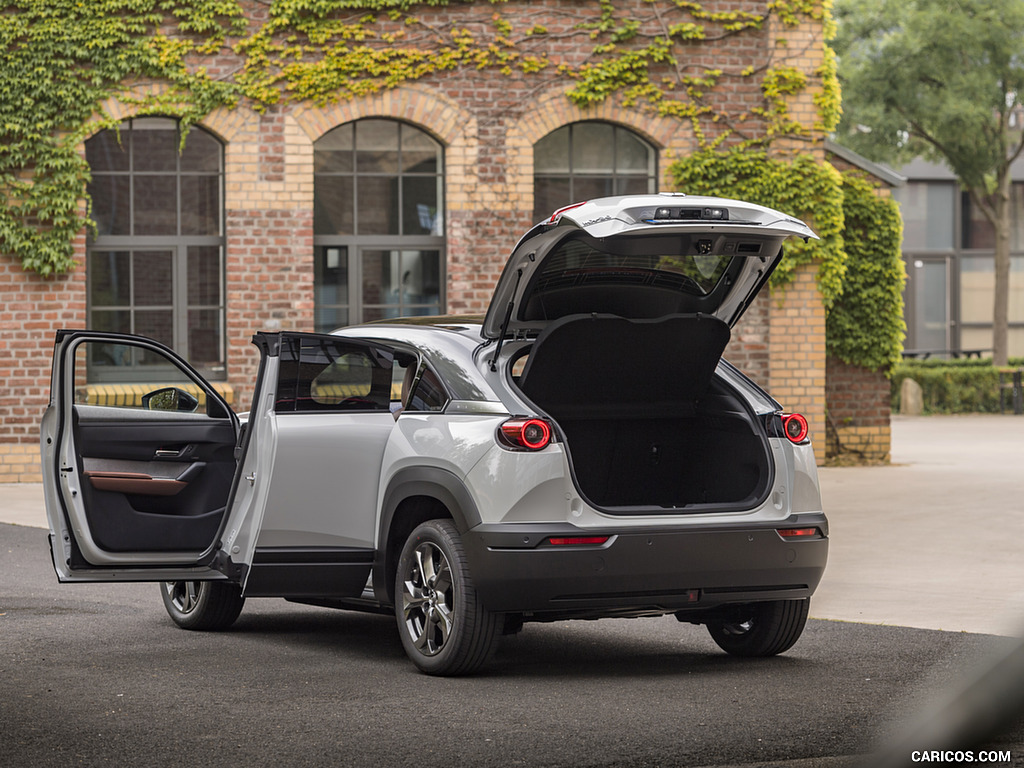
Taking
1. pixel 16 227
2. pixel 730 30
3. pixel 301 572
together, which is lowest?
pixel 301 572

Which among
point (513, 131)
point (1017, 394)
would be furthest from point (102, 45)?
point (1017, 394)

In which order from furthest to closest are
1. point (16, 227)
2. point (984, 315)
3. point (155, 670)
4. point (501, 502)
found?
point (984, 315)
point (16, 227)
point (155, 670)
point (501, 502)

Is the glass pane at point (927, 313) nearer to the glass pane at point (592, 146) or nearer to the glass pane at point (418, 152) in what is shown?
the glass pane at point (592, 146)

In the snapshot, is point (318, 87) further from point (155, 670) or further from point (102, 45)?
point (155, 670)

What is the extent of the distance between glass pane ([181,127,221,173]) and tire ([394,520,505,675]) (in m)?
10.2

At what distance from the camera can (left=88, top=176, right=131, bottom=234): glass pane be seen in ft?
50.4

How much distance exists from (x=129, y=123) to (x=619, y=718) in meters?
11.9

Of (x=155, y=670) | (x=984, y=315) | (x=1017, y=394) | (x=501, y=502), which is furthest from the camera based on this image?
(x=984, y=315)

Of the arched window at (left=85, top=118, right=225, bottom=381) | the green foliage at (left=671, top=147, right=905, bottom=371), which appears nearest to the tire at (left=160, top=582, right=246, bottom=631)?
the arched window at (left=85, top=118, right=225, bottom=381)

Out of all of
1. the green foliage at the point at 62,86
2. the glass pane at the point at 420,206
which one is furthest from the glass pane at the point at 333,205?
the green foliage at the point at 62,86

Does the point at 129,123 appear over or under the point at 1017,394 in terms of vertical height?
over

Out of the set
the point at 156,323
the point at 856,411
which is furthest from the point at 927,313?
the point at 156,323

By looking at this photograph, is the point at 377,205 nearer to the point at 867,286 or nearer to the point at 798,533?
the point at 867,286

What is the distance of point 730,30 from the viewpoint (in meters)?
16.0
